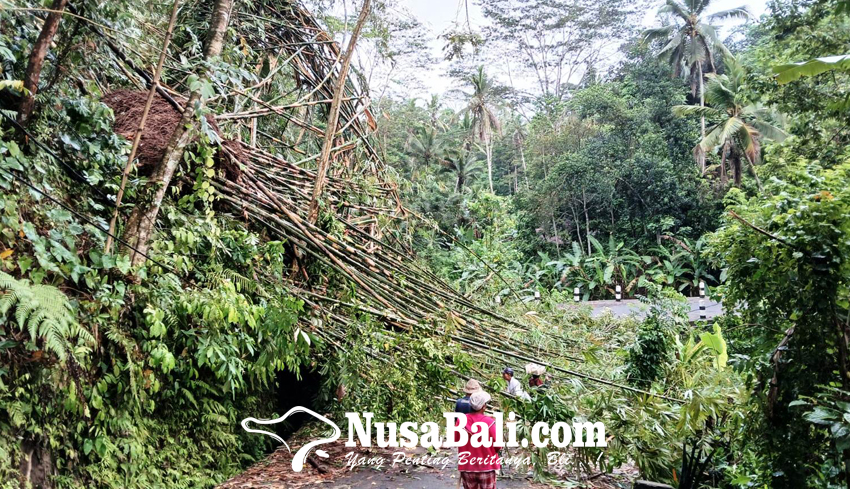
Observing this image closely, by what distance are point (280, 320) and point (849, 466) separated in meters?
3.59

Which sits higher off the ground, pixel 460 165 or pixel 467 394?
pixel 460 165

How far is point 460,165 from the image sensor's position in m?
22.8

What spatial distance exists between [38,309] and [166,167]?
1.55 meters

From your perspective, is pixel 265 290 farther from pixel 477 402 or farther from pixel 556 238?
pixel 556 238

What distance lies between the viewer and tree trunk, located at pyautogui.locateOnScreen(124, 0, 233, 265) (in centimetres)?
383

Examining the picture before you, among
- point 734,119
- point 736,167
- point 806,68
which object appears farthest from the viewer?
point 736,167

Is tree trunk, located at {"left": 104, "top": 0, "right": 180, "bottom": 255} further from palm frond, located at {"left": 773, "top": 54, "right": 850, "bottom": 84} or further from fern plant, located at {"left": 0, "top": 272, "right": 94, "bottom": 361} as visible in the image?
palm frond, located at {"left": 773, "top": 54, "right": 850, "bottom": 84}

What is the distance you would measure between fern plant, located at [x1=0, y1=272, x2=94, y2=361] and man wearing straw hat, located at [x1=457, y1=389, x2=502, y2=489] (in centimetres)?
228

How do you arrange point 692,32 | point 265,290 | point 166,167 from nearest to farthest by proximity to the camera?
point 166,167
point 265,290
point 692,32

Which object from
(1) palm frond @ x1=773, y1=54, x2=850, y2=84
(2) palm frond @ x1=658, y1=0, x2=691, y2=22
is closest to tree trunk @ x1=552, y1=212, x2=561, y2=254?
(2) palm frond @ x1=658, y1=0, x2=691, y2=22

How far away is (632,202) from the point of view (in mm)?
21703

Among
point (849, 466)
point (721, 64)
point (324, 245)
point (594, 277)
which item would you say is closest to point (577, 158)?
point (594, 277)

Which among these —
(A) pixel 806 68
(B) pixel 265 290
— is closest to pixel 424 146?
(B) pixel 265 290

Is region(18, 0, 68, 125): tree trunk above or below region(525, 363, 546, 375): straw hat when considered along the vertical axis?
above
